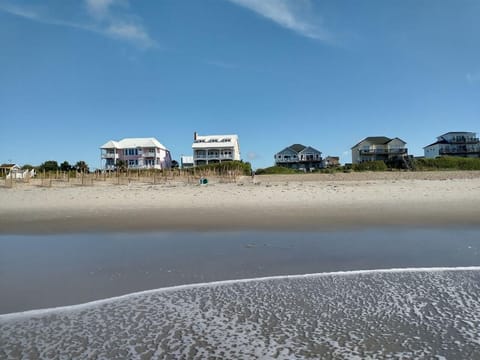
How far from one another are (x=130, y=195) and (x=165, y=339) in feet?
46.5

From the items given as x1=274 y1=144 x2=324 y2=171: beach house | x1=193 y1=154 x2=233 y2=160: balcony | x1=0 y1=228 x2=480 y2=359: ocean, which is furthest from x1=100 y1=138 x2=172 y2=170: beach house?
x1=0 y1=228 x2=480 y2=359: ocean

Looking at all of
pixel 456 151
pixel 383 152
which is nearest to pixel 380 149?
pixel 383 152

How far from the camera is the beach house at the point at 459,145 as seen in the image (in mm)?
67125

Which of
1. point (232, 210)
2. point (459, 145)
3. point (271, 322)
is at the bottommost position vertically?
point (271, 322)

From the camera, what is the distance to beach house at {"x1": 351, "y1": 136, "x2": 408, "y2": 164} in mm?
69562

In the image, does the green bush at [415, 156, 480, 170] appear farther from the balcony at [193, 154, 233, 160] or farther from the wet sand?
the wet sand

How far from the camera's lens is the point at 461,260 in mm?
5363

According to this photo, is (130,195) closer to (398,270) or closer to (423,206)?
(423,206)

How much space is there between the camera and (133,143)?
6103 centimetres

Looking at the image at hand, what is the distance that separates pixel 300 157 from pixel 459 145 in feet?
103

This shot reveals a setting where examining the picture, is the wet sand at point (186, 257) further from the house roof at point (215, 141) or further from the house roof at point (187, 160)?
the house roof at point (187, 160)

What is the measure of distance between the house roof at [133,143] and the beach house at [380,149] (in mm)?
41337

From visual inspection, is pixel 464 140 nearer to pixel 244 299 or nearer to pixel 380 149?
pixel 380 149

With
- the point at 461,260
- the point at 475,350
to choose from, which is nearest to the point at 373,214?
the point at 461,260
